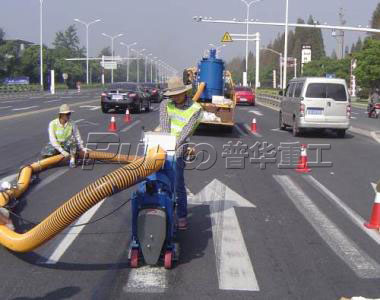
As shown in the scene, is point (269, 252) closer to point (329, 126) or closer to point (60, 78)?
point (329, 126)

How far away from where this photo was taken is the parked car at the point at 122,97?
32.6 m

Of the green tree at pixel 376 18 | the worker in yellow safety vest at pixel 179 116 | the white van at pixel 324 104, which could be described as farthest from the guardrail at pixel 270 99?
the green tree at pixel 376 18

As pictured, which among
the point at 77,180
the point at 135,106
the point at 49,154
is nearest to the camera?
the point at 77,180

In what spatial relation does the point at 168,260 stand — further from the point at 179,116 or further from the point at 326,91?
the point at 326,91

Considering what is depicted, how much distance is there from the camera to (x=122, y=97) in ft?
107

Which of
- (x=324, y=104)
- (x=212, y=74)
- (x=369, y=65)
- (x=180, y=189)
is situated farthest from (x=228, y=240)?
(x=369, y=65)

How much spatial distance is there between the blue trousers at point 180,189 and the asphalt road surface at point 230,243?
0.96 ft

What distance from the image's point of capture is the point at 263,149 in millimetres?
16891

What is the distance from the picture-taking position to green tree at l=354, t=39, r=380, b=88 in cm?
6331

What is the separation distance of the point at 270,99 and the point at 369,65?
22707 mm

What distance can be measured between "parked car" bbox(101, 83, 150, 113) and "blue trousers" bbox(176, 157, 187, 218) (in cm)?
2559

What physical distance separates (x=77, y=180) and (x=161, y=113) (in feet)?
15.2

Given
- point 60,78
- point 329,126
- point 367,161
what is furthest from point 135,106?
point 60,78

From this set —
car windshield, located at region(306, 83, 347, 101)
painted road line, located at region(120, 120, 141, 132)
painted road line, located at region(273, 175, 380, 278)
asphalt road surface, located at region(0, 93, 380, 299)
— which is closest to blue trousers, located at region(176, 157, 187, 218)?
asphalt road surface, located at region(0, 93, 380, 299)
